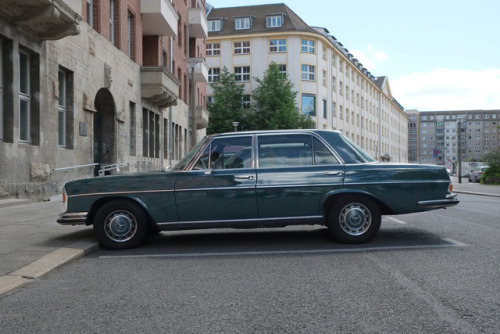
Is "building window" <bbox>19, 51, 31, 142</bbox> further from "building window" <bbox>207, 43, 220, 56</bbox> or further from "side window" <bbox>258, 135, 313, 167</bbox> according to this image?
"building window" <bbox>207, 43, 220, 56</bbox>

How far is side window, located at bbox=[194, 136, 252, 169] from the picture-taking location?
6.92 metres

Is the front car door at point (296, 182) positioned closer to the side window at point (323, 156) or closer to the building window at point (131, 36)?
the side window at point (323, 156)

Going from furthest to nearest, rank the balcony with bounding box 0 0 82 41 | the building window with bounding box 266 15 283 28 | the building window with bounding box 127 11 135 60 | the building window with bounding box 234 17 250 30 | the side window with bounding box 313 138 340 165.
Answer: the building window with bounding box 234 17 250 30
the building window with bounding box 266 15 283 28
the building window with bounding box 127 11 135 60
the balcony with bounding box 0 0 82 41
the side window with bounding box 313 138 340 165

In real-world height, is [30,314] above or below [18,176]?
below

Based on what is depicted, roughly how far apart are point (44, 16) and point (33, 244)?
677cm

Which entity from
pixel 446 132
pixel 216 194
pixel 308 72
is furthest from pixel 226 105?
pixel 446 132

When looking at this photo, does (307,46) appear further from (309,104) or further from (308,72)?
(309,104)

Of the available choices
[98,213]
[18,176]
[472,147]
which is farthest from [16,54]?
[472,147]

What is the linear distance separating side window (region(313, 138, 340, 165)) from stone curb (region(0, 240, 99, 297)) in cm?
331

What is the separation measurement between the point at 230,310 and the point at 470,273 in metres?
2.58

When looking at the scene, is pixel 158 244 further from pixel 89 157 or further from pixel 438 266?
pixel 89 157

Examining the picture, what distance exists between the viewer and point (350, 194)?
6.76m

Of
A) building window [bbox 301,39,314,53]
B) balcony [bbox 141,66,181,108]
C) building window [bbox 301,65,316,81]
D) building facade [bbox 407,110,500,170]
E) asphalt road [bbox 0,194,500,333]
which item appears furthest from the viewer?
building facade [bbox 407,110,500,170]

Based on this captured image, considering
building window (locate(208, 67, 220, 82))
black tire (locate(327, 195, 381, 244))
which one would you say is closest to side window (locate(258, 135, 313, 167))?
black tire (locate(327, 195, 381, 244))
